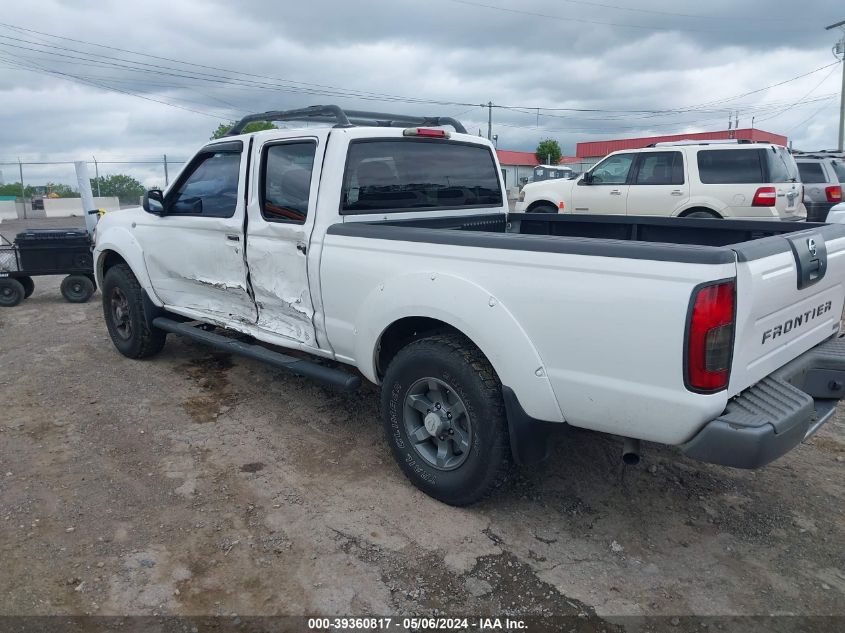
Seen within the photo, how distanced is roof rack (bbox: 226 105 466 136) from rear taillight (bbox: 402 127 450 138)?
354 millimetres

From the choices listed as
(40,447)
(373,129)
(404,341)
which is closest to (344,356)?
(404,341)

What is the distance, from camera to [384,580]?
2914mm

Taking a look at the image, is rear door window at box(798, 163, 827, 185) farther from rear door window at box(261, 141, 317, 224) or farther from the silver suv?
rear door window at box(261, 141, 317, 224)

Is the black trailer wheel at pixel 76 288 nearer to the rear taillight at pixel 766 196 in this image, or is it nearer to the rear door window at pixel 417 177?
the rear door window at pixel 417 177

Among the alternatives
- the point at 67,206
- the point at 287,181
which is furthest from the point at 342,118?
the point at 67,206

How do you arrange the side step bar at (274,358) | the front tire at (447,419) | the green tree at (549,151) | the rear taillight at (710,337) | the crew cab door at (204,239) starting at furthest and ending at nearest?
the green tree at (549,151), the crew cab door at (204,239), the side step bar at (274,358), the front tire at (447,419), the rear taillight at (710,337)

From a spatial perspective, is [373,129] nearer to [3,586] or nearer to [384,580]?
[384,580]

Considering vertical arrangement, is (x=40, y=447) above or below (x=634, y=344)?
below

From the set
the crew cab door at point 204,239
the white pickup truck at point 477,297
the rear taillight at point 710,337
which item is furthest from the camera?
the crew cab door at point 204,239

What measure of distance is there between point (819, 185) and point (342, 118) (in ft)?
40.3

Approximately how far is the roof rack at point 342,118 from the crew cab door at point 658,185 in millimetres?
6348

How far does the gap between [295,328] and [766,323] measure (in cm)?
276

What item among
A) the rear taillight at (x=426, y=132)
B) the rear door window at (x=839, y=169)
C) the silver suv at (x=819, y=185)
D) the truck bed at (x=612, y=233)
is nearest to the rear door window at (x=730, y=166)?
the silver suv at (x=819, y=185)

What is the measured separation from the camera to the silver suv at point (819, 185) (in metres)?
12.7
